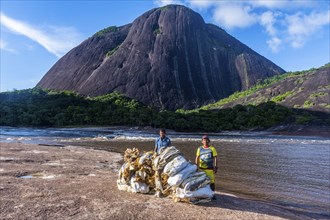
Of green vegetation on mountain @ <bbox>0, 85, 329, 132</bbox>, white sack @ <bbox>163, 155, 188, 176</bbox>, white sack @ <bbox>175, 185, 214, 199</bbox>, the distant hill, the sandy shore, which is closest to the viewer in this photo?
the sandy shore

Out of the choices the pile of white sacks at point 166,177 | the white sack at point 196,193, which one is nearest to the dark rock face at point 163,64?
the pile of white sacks at point 166,177

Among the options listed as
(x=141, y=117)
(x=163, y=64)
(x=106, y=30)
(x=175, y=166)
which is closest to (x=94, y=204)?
(x=175, y=166)

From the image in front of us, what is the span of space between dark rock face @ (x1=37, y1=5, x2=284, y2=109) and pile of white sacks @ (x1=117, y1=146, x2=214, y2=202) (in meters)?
96.3

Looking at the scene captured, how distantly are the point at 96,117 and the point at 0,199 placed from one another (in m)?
65.9

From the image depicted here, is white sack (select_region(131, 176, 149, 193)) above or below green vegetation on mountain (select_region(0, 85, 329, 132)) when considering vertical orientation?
below

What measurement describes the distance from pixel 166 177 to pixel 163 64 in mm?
109768

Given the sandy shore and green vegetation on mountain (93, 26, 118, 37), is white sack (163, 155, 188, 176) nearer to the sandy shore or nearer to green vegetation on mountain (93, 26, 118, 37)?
the sandy shore

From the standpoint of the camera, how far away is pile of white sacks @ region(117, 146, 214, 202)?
8.95 m

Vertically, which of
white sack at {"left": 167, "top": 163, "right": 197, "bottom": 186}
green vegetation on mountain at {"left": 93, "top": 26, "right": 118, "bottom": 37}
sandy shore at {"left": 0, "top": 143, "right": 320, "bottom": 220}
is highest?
green vegetation on mountain at {"left": 93, "top": 26, "right": 118, "bottom": 37}

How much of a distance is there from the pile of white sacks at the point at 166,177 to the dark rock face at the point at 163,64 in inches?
3791

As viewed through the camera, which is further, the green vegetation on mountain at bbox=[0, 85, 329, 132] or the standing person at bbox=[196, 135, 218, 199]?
the green vegetation on mountain at bbox=[0, 85, 329, 132]

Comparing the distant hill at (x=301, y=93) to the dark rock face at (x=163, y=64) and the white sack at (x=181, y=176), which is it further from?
the white sack at (x=181, y=176)

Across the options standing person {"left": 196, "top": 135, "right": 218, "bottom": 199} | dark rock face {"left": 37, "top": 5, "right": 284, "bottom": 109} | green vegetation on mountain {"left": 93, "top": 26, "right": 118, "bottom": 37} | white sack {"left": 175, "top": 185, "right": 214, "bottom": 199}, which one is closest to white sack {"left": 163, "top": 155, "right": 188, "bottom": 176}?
white sack {"left": 175, "top": 185, "right": 214, "bottom": 199}

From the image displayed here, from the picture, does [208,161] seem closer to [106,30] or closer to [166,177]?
[166,177]
